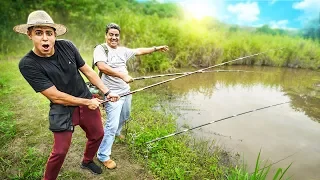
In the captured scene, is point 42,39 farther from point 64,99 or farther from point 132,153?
point 132,153

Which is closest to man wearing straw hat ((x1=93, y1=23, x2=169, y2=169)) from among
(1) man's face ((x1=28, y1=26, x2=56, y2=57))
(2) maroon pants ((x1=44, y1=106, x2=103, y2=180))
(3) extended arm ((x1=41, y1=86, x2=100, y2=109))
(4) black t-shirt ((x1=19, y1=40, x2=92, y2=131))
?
(2) maroon pants ((x1=44, y1=106, x2=103, y2=180))

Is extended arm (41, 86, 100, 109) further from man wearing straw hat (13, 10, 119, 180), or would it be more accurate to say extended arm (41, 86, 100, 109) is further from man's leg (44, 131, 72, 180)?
man's leg (44, 131, 72, 180)

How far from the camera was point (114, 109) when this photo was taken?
10.9ft

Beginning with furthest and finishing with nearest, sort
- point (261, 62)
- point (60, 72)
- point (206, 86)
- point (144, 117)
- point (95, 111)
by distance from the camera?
point (261, 62)
point (206, 86)
point (144, 117)
point (95, 111)
point (60, 72)

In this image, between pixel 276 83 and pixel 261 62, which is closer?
pixel 276 83

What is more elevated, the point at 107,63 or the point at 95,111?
the point at 107,63

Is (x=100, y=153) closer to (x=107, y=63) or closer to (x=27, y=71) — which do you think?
(x=107, y=63)

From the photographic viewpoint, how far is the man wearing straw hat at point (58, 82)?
7.84ft

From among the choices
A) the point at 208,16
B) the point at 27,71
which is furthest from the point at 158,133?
the point at 208,16

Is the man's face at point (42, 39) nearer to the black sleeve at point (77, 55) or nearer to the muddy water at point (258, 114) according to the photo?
the black sleeve at point (77, 55)

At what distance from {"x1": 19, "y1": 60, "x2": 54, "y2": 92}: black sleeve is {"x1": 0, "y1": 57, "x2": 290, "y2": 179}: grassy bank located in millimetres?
1429

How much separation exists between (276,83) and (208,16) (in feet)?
27.8

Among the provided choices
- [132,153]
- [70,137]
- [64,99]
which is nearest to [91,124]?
[70,137]

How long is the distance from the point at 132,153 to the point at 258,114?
11.6 feet
